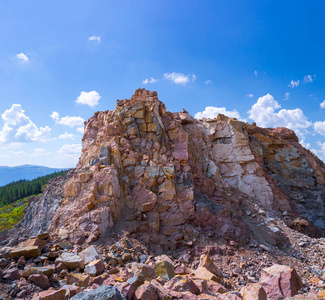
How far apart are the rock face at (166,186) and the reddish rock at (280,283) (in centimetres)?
589

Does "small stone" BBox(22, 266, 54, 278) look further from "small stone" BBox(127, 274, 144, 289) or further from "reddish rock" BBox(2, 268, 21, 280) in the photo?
"small stone" BBox(127, 274, 144, 289)

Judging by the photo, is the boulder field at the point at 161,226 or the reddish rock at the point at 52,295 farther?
the boulder field at the point at 161,226

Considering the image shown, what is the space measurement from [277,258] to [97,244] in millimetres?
12631

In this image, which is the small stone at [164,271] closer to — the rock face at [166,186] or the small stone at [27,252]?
the rock face at [166,186]

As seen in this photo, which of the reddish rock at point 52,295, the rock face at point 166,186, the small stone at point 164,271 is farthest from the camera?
the rock face at point 166,186

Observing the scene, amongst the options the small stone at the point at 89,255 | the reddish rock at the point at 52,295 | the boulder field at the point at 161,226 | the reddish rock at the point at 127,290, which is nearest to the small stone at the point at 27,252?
the boulder field at the point at 161,226

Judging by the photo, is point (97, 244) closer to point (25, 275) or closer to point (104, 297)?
point (25, 275)

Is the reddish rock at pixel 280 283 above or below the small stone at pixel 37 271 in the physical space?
below

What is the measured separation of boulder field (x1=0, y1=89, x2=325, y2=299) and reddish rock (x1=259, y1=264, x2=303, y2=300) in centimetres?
4

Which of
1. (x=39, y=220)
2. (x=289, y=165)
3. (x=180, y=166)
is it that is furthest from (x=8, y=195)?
(x=289, y=165)

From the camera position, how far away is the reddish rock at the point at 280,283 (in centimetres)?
815

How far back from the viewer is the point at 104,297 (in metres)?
5.62

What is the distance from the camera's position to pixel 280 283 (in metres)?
8.48

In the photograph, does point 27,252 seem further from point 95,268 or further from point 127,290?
point 127,290
